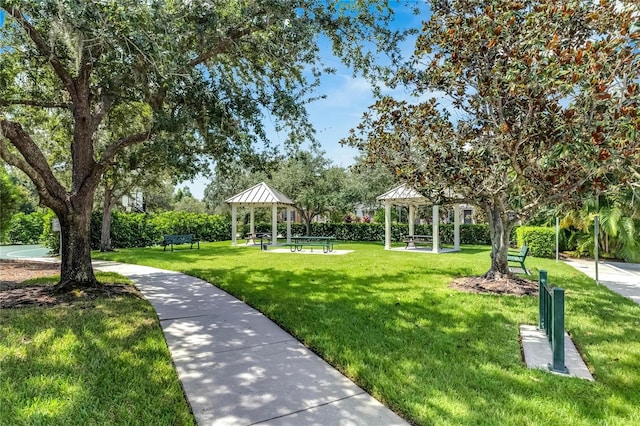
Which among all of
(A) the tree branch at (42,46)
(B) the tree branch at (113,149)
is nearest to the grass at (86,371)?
(B) the tree branch at (113,149)

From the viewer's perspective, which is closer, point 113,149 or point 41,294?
point 41,294

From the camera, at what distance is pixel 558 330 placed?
12.8 feet

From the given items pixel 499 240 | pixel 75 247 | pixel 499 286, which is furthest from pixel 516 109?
pixel 75 247

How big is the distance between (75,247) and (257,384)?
586cm

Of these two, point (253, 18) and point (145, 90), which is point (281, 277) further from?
point (253, 18)

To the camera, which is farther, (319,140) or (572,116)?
(319,140)

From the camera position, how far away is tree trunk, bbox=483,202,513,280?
344 inches

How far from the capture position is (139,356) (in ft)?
13.6

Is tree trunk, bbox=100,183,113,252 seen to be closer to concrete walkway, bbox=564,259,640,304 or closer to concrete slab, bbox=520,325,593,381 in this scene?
concrete slab, bbox=520,325,593,381

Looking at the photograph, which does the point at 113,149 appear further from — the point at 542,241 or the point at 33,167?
the point at 542,241

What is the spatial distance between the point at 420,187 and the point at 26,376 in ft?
25.1

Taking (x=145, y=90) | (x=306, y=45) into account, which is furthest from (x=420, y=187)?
(x=145, y=90)

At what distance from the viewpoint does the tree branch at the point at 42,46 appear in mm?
5305

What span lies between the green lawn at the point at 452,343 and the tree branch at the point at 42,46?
5.29 m
